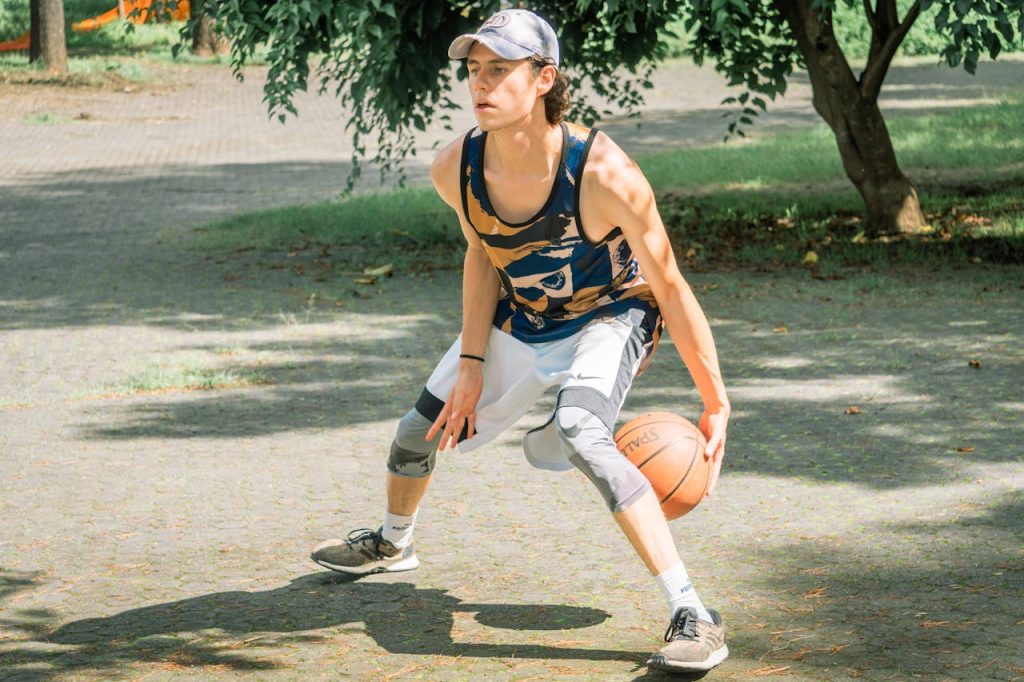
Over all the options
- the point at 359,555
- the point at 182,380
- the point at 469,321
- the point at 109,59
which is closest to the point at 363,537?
the point at 359,555

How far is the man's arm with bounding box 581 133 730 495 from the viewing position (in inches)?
160

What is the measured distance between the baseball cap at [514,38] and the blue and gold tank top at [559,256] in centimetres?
26

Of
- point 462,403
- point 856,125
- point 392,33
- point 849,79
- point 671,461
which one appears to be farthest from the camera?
point 856,125

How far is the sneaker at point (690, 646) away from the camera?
3.90 meters

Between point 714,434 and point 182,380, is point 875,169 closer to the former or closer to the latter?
point 182,380

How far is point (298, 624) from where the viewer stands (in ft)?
14.8

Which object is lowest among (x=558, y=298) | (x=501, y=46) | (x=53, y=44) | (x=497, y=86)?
(x=53, y=44)

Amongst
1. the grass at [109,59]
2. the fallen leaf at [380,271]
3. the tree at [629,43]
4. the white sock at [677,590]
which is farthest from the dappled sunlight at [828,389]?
the grass at [109,59]

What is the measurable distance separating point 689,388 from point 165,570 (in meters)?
3.58

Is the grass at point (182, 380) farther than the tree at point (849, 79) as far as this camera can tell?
No

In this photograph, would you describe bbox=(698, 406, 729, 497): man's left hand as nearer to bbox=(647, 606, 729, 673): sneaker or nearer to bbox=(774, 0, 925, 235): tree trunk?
bbox=(647, 606, 729, 673): sneaker

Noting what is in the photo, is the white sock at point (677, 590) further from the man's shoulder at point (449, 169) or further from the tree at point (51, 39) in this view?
the tree at point (51, 39)

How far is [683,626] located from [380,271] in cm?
793

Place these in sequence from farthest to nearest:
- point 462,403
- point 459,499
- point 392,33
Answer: point 392,33, point 459,499, point 462,403
